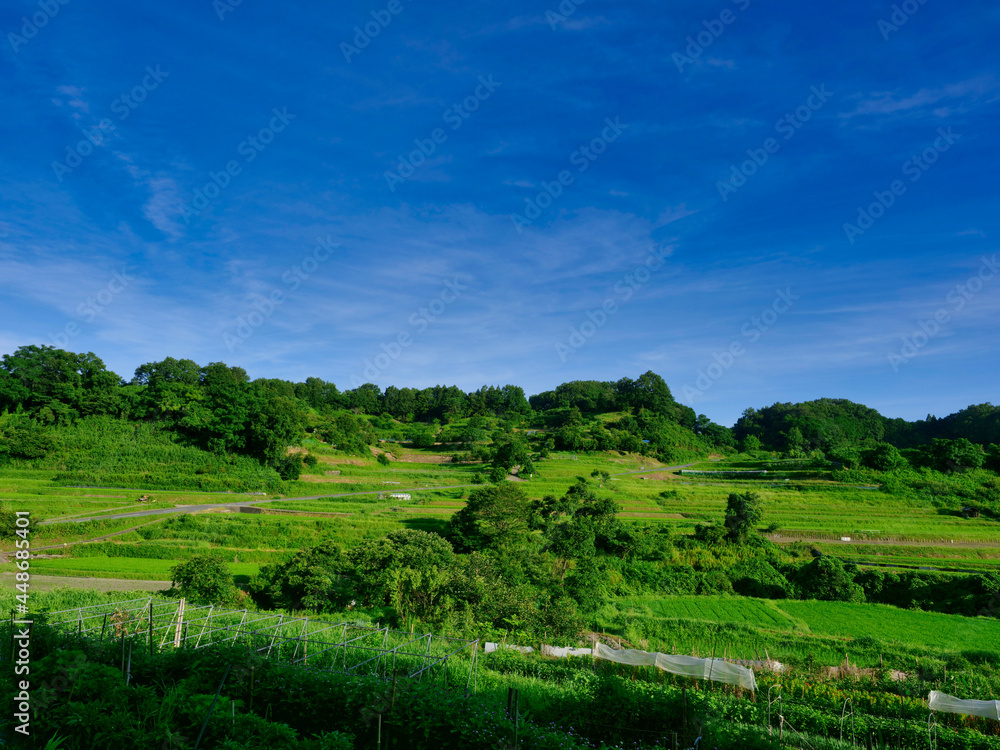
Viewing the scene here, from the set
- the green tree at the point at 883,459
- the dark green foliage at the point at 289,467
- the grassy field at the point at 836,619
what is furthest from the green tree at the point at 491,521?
the green tree at the point at 883,459

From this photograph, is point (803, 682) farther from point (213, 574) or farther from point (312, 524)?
point (312, 524)

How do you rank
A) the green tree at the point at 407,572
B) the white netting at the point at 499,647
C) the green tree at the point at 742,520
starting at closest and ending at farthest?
1. the white netting at the point at 499,647
2. the green tree at the point at 407,572
3. the green tree at the point at 742,520

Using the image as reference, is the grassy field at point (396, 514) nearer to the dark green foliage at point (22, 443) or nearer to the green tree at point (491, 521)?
the dark green foliage at point (22, 443)

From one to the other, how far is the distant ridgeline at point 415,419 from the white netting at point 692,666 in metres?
51.1

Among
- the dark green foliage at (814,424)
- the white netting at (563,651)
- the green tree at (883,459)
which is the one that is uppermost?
the dark green foliage at (814,424)

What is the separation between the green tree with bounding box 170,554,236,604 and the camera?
20.8 meters

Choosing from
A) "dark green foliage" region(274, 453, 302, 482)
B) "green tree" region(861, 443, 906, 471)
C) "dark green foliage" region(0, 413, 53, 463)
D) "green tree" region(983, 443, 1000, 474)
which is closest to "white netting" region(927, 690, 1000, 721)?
"dark green foliage" region(274, 453, 302, 482)

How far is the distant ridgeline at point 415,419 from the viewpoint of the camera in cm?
5873

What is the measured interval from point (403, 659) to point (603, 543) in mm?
25485

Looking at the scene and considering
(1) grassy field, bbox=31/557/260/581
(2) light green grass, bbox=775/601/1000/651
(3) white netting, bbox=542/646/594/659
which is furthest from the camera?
(1) grassy field, bbox=31/557/260/581

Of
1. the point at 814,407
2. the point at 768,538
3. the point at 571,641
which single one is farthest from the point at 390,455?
the point at 814,407

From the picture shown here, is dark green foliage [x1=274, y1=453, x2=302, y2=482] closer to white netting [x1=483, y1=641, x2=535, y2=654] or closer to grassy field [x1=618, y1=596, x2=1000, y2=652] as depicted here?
grassy field [x1=618, y1=596, x2=1000, y2=652]

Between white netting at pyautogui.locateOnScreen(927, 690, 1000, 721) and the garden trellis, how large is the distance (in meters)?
11.3

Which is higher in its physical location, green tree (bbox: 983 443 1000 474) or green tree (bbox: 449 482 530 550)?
green tree (bbox: 983 443 1000 474)
